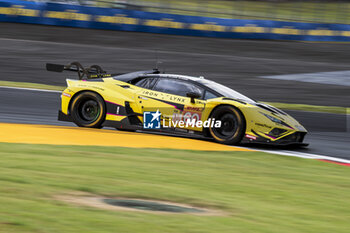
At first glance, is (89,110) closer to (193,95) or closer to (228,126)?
(193,95)

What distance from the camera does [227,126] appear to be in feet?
33.9

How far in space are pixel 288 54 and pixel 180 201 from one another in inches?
754

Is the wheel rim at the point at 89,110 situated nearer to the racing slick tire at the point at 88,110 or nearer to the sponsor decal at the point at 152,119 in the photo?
the racing slick tire at the point at 88,110

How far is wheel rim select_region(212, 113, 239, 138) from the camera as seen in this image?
10188mm

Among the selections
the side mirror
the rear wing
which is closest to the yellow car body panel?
the side mirror

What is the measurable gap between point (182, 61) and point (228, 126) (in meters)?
11.8

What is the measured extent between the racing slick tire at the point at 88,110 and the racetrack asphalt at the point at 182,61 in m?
1.33

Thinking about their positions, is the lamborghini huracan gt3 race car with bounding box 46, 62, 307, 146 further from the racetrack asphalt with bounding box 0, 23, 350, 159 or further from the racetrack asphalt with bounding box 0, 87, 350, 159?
the racetrack asphalt with bounding box 0, 23, 350, 159

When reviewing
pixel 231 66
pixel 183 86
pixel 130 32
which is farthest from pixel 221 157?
pixel 130 32

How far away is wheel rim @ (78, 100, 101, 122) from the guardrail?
15077 millimetres

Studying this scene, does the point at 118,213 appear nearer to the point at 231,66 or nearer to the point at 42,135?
the point at 42,135

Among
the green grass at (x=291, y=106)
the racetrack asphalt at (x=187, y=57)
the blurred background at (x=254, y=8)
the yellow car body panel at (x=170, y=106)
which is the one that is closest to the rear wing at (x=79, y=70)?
the yellow car body panel at (x=170, y=106)

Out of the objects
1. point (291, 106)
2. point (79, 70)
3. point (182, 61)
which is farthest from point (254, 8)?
point (79, 70)

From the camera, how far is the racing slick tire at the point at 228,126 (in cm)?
1009
